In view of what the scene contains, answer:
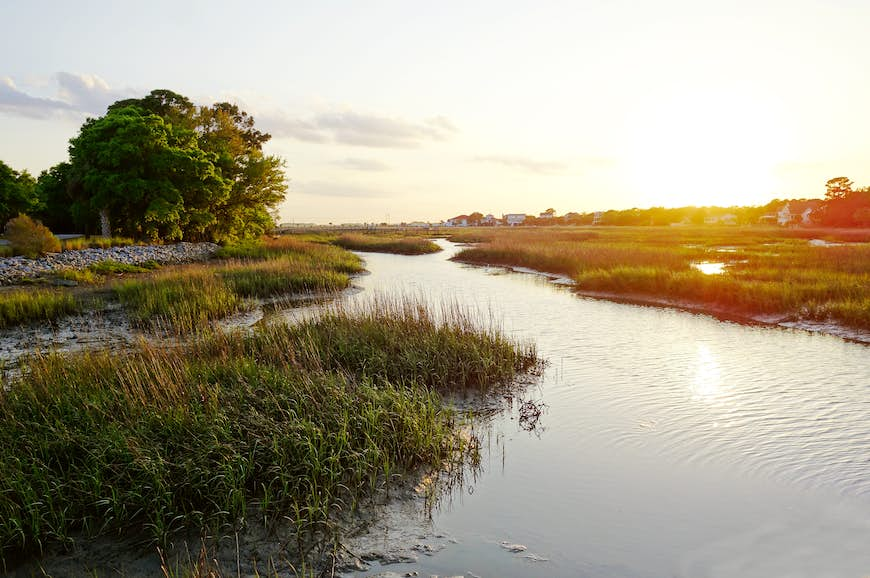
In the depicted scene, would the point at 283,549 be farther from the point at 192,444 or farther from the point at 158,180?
the point at 158,180

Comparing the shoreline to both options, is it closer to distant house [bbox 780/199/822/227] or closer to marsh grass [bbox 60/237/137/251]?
marsh grass [bbox 60/237/137/251]

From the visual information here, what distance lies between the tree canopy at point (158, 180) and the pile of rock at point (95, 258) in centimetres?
228

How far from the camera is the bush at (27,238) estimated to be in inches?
1086

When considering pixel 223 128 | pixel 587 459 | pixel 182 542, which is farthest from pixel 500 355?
pixel 223 128

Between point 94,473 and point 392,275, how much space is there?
29.3 meters

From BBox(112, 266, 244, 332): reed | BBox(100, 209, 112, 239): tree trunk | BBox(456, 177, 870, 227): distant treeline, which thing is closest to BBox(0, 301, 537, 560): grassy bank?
BBox(112, 266, 244, 332): reed

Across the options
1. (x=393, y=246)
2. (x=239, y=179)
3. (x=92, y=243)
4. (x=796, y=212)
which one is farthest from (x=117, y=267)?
(x=796, y=212)

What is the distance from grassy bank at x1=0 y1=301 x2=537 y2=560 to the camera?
5.62 meters

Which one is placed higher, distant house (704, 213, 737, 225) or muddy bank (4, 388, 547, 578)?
distant house (704, 213, 737, 225)

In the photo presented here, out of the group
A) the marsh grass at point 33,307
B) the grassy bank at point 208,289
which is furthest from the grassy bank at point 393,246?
the marsh grass at point 33,307

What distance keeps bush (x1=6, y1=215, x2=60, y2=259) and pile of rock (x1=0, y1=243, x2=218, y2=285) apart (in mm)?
845

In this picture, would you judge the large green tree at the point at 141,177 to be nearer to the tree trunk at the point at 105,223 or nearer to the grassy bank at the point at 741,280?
the tree trunk at the point at 105,223

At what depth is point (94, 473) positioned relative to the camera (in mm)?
5977

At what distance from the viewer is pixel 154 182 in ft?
121
